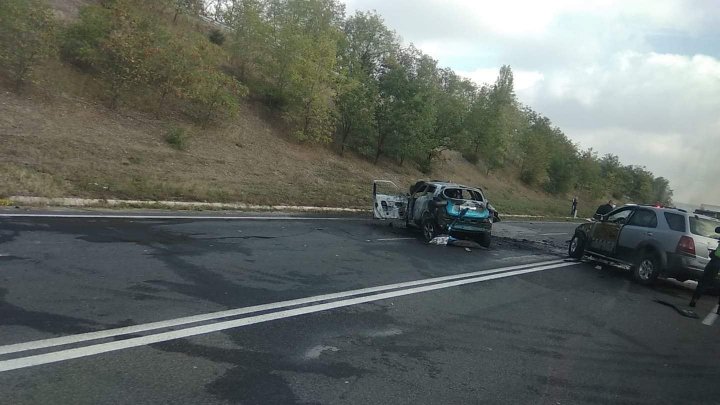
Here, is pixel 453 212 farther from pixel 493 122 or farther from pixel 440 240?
pixel 493 122

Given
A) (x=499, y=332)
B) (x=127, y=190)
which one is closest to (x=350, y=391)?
(x=499, y=332)

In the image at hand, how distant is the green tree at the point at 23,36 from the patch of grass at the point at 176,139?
16.9ft

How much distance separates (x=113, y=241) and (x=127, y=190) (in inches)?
266

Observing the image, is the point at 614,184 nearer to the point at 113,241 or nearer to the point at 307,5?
the point at 307,5

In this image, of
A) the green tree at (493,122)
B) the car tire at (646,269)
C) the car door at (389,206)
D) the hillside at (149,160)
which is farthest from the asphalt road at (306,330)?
the green tree at (493,122)

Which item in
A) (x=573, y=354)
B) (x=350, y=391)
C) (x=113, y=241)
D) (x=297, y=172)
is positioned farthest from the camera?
(x=297, y=172)

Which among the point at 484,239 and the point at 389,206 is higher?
the point at 389,206

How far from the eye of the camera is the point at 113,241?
9195mm

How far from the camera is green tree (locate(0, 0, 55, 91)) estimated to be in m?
17.7

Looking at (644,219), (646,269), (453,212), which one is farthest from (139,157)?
(646,269)

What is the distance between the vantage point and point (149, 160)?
18.7 meters

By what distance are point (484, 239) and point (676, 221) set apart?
4.92 m

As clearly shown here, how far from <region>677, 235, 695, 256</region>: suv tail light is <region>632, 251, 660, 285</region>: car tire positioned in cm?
59

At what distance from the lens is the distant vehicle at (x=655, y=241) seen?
10.3m
